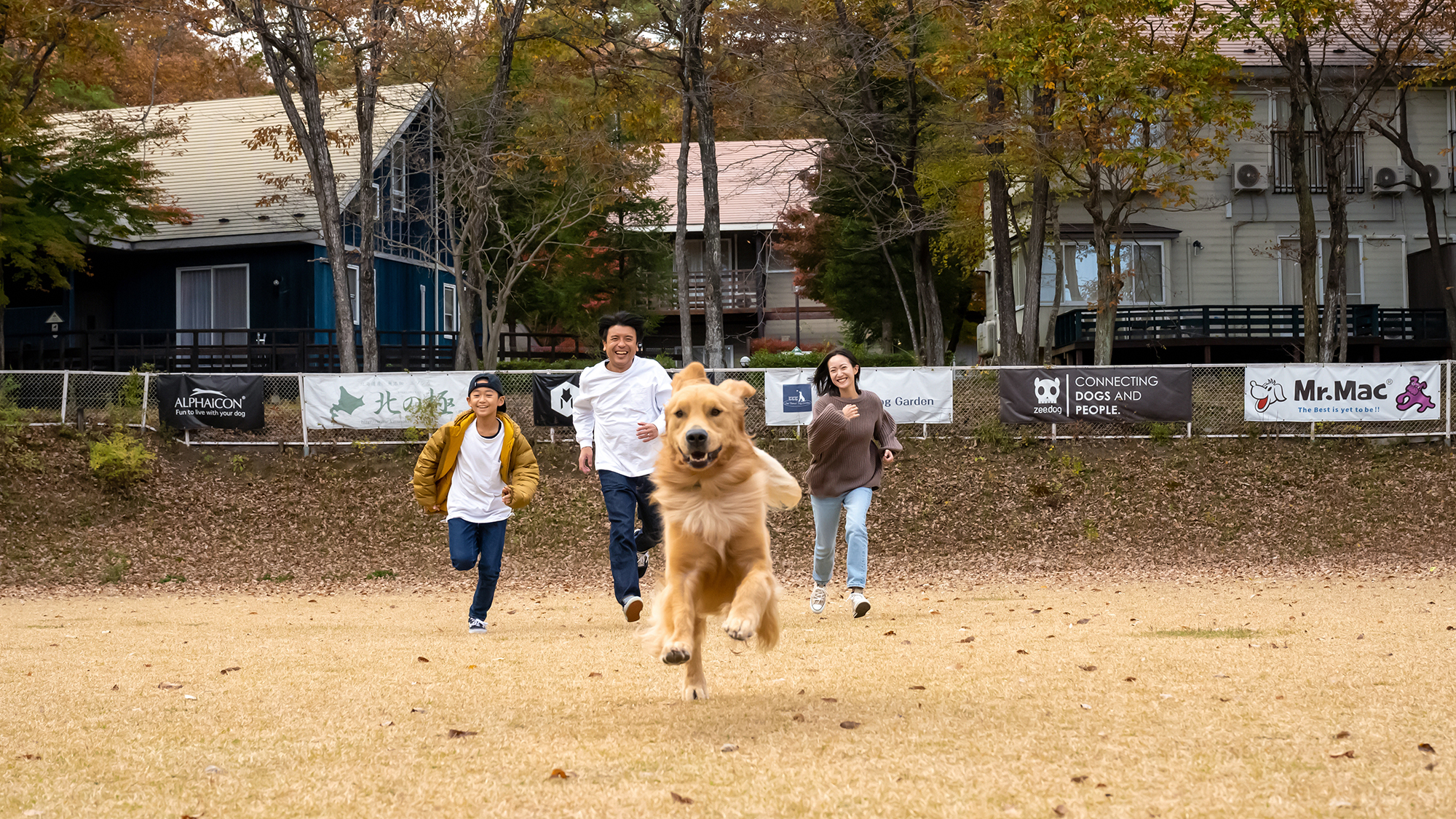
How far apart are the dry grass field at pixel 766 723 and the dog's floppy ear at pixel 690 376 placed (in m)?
1.41

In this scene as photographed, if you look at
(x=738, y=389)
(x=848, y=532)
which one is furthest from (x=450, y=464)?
(x=738, y=389)

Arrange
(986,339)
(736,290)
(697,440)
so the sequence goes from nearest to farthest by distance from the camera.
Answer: (697,440) < (986,339) < (736,290)

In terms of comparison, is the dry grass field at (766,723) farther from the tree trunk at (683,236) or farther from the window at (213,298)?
the window at (213,298)

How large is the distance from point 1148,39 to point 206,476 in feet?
52.7

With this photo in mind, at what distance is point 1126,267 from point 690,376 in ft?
83.9

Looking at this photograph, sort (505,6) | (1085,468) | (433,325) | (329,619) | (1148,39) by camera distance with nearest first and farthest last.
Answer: (329,619), (1085,468), (1148,39), (505,6), (433,325)

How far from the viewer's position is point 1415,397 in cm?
1781

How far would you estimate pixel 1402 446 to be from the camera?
18219mm

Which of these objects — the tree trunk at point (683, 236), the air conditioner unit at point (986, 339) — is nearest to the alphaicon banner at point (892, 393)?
the tree trunk at point (683, 236)

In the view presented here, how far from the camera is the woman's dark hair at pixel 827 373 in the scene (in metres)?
8.74

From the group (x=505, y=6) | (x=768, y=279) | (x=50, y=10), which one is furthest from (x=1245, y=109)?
(x=768, y=279)

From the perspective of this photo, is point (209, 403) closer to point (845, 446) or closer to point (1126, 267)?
point (845, 446)

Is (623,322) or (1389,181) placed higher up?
(1389,181)

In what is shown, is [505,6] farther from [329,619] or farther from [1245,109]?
[329,619]
